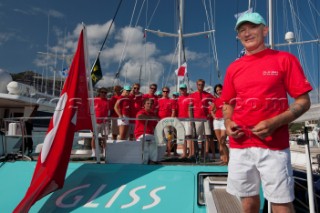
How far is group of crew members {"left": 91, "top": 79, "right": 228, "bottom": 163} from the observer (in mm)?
6289

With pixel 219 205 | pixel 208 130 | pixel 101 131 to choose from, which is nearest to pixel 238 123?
pixel 219 205

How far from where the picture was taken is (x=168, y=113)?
7.95 meters

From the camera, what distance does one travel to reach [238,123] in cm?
240

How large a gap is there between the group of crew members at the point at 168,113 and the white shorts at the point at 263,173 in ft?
11.5

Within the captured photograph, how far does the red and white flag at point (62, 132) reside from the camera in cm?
427

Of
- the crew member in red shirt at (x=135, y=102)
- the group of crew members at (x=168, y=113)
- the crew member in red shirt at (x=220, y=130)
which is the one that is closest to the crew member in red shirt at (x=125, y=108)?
the group of crew members at (x=168, y=113)

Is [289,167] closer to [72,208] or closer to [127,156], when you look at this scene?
[72,208]

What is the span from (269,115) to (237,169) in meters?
0.48

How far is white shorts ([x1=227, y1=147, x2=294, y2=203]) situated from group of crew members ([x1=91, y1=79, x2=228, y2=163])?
351cm

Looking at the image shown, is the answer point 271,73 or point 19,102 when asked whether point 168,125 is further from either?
point 19,102

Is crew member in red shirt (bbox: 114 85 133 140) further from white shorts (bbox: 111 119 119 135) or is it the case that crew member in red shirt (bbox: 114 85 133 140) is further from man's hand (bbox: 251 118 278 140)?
man's hand (bbox: 251 118 278 140)

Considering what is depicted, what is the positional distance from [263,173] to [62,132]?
347 cm

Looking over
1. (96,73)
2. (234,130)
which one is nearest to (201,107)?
(96,73)

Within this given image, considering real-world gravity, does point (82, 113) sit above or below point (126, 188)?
above
